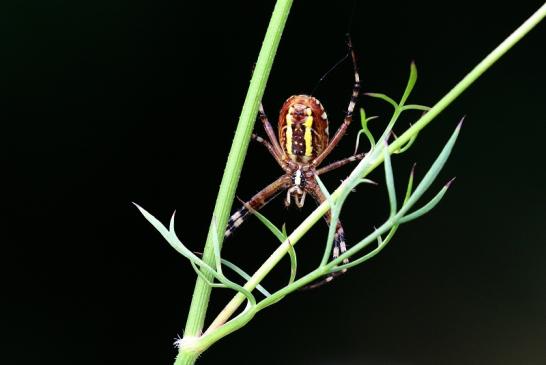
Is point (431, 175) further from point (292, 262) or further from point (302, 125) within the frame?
point (302, 125)

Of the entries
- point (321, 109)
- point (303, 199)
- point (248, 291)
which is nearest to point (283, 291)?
point (248, 291)

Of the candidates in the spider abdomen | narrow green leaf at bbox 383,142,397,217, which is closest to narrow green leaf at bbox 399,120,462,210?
narrow green leaf at bbox 383,142,397,217

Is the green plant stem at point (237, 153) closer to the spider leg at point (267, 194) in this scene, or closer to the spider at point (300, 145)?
the spider at point (300, 145)

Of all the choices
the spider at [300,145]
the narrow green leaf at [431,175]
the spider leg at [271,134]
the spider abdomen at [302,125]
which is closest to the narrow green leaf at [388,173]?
the narrow green leaf at [431,175]

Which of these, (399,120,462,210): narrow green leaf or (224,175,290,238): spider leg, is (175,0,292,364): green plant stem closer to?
(399,120,462,210): narrow green leaf

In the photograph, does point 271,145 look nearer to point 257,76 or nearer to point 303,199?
point 303,199

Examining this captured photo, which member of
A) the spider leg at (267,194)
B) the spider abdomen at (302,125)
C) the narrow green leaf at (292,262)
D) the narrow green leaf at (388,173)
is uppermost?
the spider leg at (267,194)
